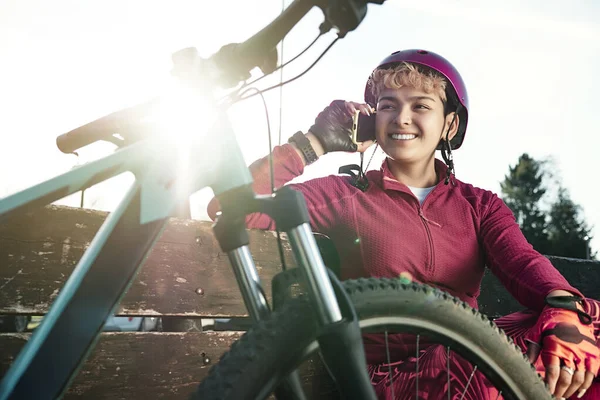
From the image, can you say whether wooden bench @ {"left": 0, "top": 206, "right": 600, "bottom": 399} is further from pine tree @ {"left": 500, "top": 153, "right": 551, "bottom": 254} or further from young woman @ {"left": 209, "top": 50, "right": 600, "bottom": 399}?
pine tree @ {"left": 500, "top": 153, "right": 551, "bottom": 254}

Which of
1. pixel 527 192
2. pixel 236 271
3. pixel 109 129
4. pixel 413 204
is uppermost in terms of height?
pixel 527 192

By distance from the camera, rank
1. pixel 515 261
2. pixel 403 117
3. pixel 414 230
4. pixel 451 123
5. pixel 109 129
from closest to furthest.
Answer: pixel 109 129 < pixel 515 261 < pixel 414 230 < pixel 403 117 < pixel 451 123

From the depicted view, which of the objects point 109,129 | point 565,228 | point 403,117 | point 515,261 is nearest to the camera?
point 109,129

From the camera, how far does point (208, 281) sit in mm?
1875

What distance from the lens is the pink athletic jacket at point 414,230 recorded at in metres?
2.08

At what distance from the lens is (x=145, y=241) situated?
1.07 m

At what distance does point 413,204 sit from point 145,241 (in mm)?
1424

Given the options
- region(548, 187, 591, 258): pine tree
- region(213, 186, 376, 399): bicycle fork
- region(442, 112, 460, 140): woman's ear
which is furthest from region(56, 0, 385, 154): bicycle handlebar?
region(548, 187, 591, 258): pine tree

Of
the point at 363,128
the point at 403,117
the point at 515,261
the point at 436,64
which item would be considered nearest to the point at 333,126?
the point at 363,128

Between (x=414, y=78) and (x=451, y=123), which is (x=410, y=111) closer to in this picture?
(x=414, y=78)

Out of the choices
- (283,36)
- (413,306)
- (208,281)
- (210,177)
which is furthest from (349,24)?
(208,281)

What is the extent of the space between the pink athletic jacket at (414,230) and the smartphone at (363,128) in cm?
17

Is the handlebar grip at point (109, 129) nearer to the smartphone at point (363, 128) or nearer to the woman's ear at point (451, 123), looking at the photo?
the smartphone at point (363, 128)

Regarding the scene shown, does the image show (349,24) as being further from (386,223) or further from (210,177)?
(386,223)
